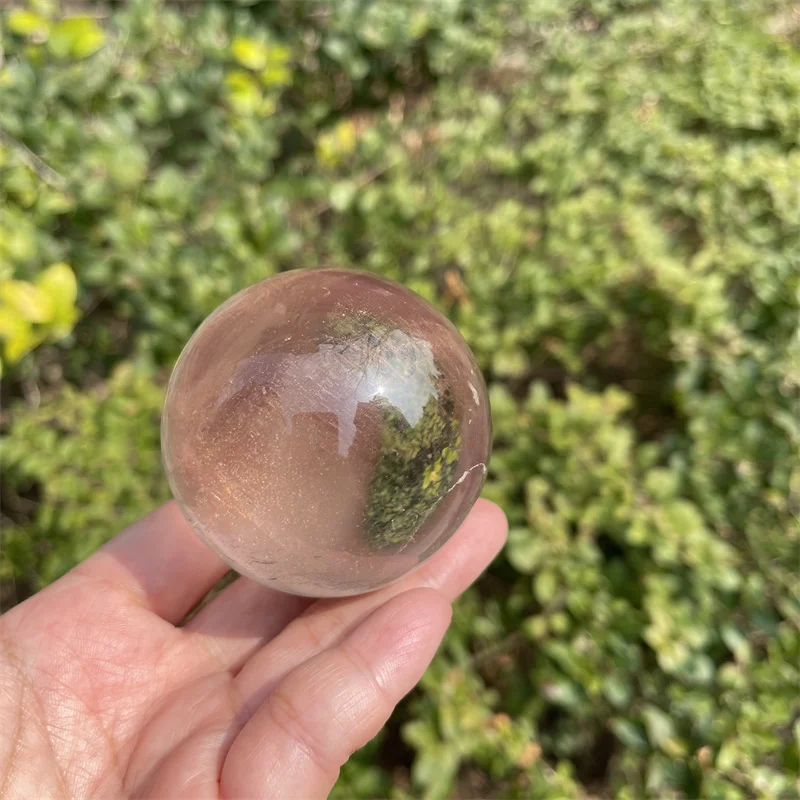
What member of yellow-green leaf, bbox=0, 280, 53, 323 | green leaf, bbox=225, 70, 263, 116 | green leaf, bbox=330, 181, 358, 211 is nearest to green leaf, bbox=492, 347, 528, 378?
green leaf, bbox=330, 181, 358, 211

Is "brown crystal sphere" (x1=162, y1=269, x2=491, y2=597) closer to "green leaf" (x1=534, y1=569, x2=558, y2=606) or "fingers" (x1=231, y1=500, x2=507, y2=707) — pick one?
"fingers" (x1=231, y1=500, x2=507, y2=707)

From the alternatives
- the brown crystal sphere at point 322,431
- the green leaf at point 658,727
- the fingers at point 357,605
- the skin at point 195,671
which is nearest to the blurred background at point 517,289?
the green leaf at point 658,727

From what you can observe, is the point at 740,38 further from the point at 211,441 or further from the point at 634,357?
the point at 211,441

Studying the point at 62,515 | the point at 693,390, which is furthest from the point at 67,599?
the point at 693,390

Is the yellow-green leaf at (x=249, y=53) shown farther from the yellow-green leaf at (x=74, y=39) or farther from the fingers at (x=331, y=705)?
the fingers at (x=331, y=705)

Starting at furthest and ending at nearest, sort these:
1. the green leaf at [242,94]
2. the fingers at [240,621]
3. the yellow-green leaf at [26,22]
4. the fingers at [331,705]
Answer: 1. the green leaf at [242,94]
2. the yellow-green leaf at [26,22]
3. the fingers at [240,621]
4. the fingers at [331,705]

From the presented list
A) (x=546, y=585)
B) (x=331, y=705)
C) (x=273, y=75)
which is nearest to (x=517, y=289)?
(x=546, y=585)
